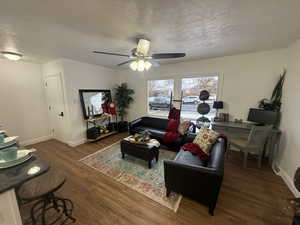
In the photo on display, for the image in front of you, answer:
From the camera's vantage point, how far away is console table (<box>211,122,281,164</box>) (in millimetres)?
2602

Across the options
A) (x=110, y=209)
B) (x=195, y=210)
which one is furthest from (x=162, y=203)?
(x=110, y=209)

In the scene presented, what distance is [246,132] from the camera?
2.95 metres

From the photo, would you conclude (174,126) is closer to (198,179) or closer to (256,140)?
(256,140)

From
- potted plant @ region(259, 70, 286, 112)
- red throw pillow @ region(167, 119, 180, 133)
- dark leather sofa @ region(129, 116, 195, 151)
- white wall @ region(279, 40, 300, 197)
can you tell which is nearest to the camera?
white wall @ region(279, 40, 300, 197)

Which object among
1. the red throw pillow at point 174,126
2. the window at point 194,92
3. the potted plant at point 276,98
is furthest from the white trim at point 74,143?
the potted plant at point 276,98

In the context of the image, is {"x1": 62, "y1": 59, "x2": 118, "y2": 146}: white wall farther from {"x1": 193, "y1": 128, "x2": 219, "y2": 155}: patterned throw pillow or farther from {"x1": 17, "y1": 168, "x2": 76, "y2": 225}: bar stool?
{"x1": 193, "y1": 128, "x2": 219, "y2": 155}: patterned throw pillow

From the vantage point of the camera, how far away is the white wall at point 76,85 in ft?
11.4

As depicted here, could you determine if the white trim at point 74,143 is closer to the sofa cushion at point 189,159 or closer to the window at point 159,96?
the window at point 159,96

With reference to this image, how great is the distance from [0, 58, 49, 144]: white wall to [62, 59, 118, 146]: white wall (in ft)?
4.21

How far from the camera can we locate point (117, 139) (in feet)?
13.6

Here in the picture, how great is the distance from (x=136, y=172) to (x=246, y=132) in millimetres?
2721

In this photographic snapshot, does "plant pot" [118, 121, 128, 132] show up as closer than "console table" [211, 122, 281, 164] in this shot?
No

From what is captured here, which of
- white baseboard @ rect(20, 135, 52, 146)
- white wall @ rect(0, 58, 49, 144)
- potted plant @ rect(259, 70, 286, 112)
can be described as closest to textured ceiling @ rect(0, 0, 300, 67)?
potted plant @ rect(259, 70, 286, 112)

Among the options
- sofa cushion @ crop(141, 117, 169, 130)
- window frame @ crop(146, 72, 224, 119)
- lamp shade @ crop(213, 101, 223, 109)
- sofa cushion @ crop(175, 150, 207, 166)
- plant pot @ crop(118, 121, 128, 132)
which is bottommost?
plant pot @ crop(118, 121, 128, 132)
